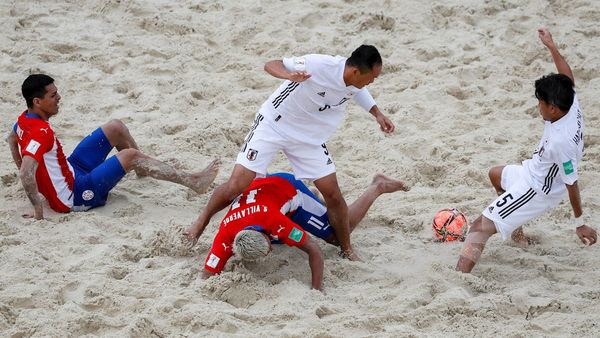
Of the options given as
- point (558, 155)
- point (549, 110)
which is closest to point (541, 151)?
point (558, 155)

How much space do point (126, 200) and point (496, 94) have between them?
3293mm

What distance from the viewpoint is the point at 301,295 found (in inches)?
199

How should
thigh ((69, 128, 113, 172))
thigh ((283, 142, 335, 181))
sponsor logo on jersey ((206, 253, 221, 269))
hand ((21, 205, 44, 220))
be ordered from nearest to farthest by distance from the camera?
sponsor logo on jersey ((206, 253, 221, 269))
thigh ((283, 142, 335, 181))
hand ((21, 205, 44, 220))
thigh ((69, 128, 113, 172))

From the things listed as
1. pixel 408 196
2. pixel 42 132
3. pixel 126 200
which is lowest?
pixel 408 196

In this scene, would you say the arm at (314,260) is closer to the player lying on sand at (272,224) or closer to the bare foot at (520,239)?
the player lying on sand at (272,224)

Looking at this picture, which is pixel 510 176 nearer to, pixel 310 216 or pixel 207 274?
pixel 310 216

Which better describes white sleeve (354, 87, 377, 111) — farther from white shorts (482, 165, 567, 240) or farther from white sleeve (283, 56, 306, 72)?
white shorts (482, 165, 567, 240)

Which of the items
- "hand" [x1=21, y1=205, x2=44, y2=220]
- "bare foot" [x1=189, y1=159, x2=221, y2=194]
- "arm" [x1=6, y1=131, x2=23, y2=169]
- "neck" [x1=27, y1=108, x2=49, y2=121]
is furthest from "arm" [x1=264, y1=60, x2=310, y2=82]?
"arm" [x1=6, y1=131, x2=23, y2=169]

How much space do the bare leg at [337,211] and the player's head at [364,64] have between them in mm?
653

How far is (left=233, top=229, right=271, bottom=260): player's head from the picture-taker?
5000 mm

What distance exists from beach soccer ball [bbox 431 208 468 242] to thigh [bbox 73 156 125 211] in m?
2.21

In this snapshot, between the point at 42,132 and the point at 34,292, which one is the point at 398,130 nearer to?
the point at 42,132

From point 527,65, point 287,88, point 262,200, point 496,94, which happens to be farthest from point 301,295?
point 527,65

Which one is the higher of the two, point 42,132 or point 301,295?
point 42,132
